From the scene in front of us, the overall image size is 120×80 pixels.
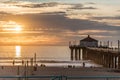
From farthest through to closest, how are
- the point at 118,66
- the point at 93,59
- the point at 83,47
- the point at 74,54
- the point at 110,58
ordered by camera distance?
the point at 74,54, the point at 83,47, the point at 93,59, the point at 110,58, the point at 118,66

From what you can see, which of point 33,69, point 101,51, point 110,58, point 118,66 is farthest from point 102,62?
point 33,69

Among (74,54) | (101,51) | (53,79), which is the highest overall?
(53,79)

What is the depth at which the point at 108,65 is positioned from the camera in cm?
9444

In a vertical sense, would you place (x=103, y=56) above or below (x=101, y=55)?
above

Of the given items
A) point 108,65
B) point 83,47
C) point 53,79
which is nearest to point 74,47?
point 83,47

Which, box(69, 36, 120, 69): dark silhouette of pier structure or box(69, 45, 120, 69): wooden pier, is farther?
box(69, 36, 120, 69): dark silhouette of pier structure

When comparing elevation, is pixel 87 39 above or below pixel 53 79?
below

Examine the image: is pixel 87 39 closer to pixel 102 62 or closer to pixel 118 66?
pixel 102 62

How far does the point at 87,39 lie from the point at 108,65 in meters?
46.9

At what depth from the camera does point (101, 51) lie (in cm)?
9925

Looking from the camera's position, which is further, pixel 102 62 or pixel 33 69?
pixel 102 62

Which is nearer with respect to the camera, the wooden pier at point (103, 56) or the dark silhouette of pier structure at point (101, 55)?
the wooden pier at point (103, 56)

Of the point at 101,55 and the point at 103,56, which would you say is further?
the point at 101,55

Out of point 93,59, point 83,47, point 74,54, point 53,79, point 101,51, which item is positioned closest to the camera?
point 53,79
